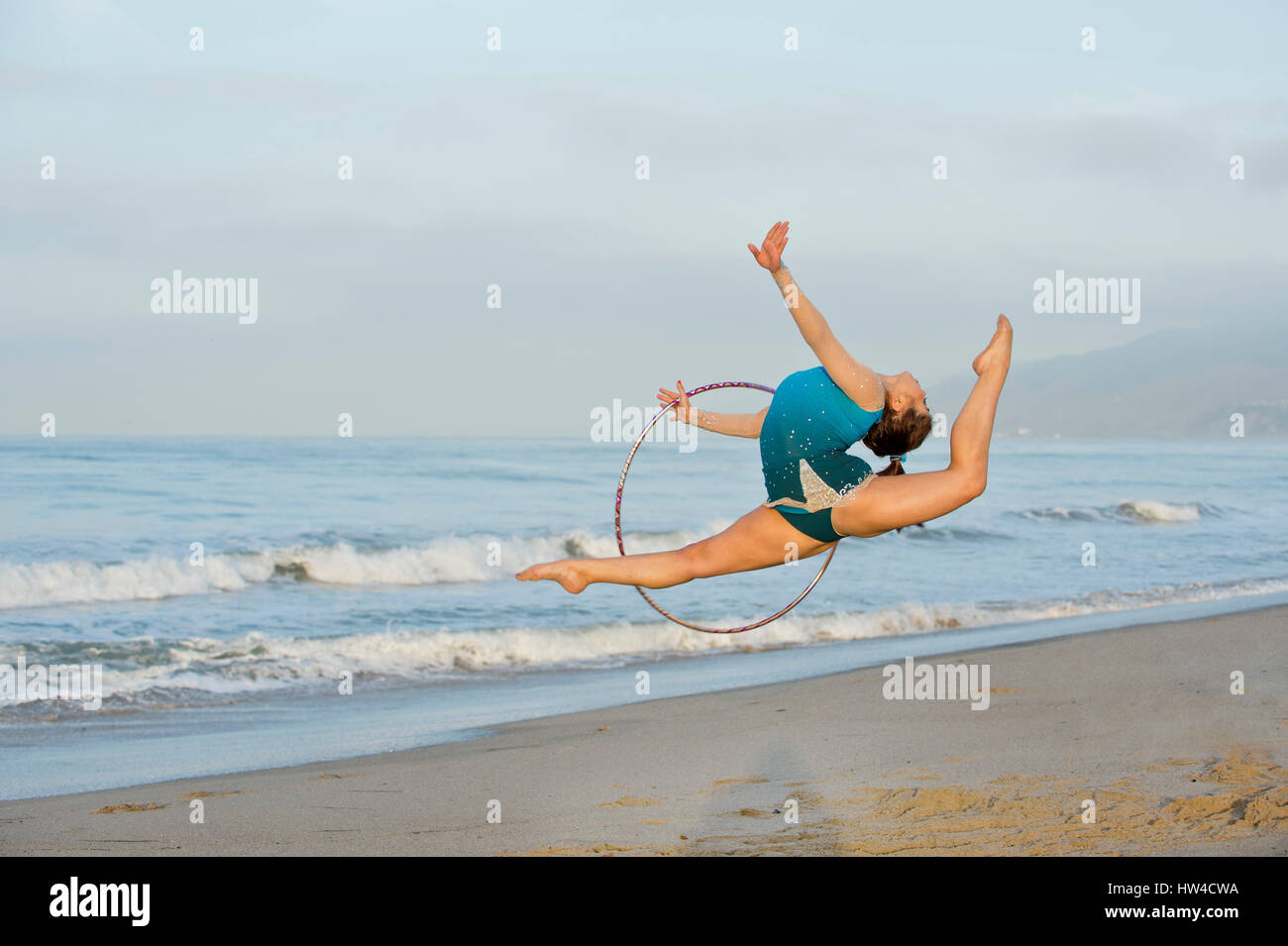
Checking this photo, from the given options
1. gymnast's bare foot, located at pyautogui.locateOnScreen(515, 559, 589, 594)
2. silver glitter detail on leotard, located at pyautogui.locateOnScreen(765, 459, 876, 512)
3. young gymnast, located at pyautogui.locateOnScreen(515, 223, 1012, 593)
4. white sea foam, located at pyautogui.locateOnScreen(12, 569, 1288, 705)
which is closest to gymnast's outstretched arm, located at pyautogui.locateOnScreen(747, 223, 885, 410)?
young gymnast, located at pyautogui.locateOnScreen(515, 223, 1012, 593)

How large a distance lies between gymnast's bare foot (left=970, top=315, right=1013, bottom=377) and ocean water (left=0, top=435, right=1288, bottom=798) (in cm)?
553

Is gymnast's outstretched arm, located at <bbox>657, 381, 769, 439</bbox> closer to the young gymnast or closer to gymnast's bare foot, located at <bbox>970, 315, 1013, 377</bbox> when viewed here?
the young gymnast

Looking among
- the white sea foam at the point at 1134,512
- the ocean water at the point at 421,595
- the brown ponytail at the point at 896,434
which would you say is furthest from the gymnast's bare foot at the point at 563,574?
the white sea foam at the point at 1134,512

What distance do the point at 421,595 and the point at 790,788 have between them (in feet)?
38.9

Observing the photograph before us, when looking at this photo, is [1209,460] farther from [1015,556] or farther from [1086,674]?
[1086,674]

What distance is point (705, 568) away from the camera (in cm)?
568

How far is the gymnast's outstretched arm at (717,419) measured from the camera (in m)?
6.18

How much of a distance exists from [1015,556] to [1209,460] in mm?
45046

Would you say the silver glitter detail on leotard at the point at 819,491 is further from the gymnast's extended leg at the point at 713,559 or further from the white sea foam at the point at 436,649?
the white sea foam at the point at 436,649

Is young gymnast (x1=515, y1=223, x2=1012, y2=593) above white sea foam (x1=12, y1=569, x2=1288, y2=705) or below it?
above

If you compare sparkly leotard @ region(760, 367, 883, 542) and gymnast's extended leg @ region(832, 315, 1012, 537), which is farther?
sparkly leotard @ region(760, 367, 883, 542)

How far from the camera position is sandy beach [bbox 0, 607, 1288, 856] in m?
5.68

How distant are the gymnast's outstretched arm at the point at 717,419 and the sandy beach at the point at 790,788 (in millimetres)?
2070

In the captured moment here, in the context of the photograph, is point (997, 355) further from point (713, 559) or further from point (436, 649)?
point (436, 649)
